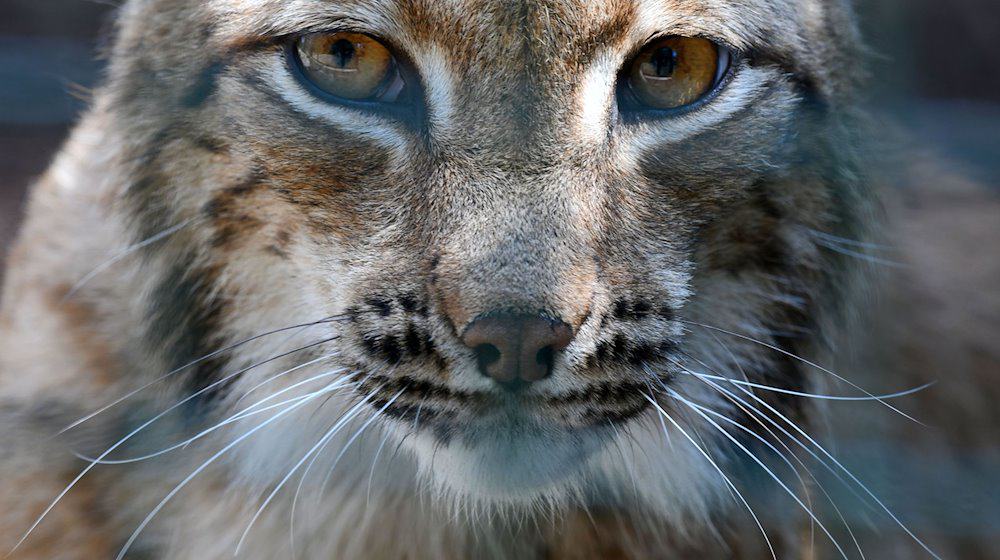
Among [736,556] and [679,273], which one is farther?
[736,556]

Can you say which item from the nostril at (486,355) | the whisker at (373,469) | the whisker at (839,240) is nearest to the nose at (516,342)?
the nostril at (486,355)

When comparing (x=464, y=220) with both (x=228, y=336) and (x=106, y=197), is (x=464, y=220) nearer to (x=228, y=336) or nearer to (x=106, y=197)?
(x=228, y=336)

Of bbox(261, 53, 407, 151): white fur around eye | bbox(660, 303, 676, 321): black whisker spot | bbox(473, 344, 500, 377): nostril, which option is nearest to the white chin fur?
bbox(473, 344, 500, 377): nostril

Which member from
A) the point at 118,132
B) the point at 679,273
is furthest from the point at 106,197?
the point at 679,273

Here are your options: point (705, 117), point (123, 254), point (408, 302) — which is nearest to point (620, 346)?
point (408, 302)

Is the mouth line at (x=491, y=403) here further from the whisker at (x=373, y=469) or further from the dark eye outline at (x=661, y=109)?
the dark eye outline at (x=661, y=109)

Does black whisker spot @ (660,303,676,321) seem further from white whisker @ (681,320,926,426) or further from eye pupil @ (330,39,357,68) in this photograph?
eye pupil @ (330,39,357,68)

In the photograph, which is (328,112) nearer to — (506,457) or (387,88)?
(387,88)
